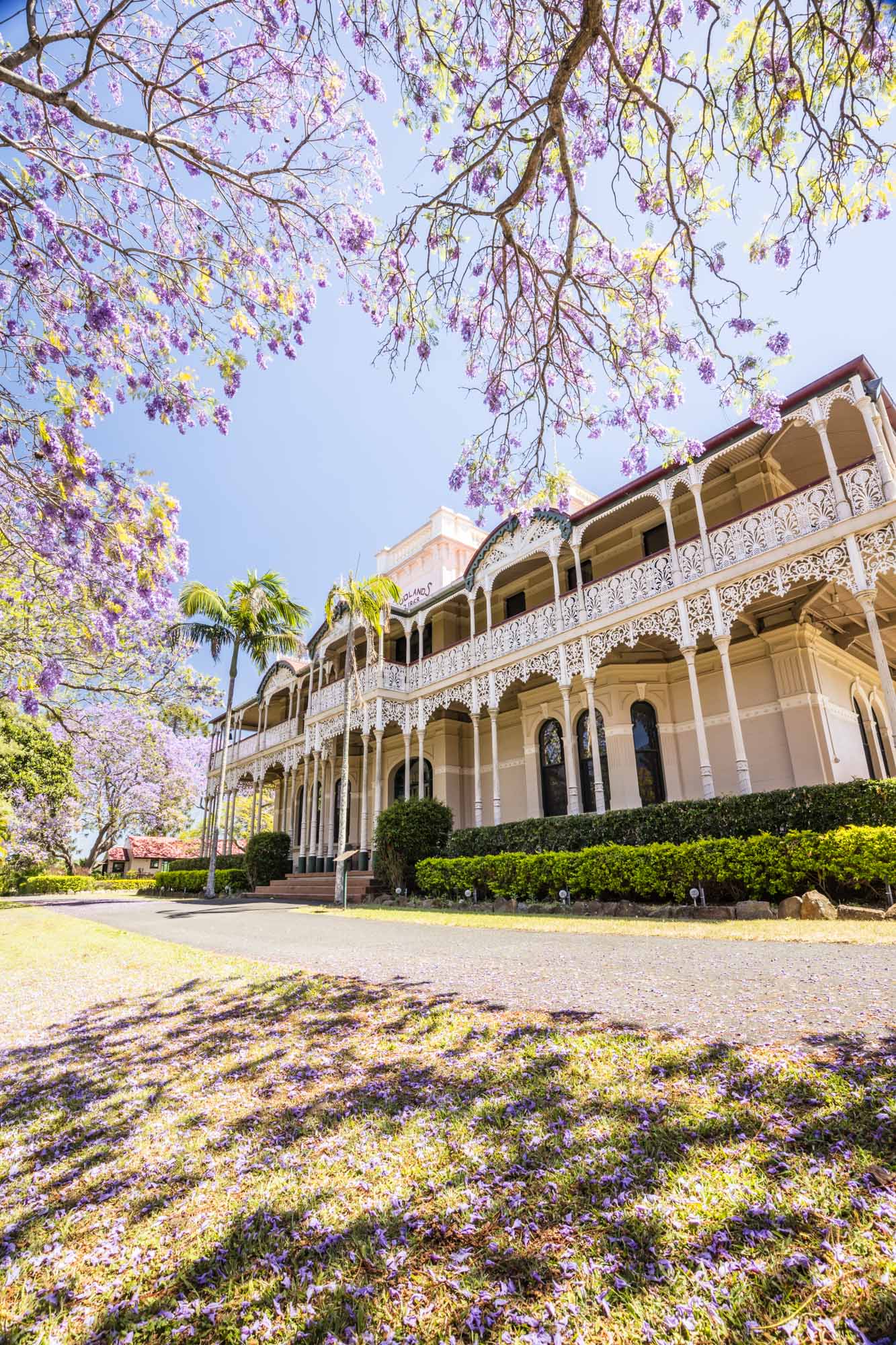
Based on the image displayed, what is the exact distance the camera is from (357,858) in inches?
762

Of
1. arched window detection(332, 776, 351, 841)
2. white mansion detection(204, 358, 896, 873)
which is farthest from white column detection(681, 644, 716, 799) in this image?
arched window detection(332, 776, 351, 841)

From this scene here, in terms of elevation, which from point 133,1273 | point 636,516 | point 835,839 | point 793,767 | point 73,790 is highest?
point 636,516

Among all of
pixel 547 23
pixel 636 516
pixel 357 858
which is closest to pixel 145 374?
pixel 547 23

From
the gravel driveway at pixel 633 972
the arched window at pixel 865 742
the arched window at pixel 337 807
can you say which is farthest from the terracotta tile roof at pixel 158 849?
the gravel driveway at pixel 633 972

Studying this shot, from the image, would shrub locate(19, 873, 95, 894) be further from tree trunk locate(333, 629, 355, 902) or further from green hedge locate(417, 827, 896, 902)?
green hedge locate(417, 827, 896, 902)

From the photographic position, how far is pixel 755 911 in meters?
8.13

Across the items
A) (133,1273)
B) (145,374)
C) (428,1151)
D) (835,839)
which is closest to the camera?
(133,1273)

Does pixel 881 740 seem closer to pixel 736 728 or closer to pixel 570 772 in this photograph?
pixel 736 728

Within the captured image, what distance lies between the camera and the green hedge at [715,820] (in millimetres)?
8047

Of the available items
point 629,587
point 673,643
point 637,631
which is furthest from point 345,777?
point 673,643

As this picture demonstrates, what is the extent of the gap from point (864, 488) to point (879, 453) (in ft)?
1.74

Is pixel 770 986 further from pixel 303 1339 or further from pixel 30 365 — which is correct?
pixel 30 365

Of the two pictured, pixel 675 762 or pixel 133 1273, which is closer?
pixel 133 1273

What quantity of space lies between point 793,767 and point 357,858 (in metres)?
12.5
